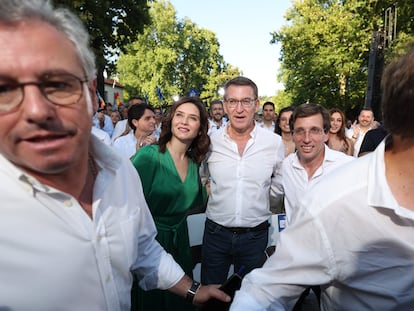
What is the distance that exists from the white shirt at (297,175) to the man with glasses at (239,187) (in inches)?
7.2

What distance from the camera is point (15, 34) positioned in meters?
1.00

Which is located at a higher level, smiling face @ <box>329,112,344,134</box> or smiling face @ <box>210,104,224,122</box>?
smiling face @ <box>210,104,224,122</box>

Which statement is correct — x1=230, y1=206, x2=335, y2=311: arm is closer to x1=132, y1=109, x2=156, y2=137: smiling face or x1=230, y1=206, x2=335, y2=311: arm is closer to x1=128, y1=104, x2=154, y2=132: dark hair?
x1=132, y1=109, x2=156, y2=137: smiling face

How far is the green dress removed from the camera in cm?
285

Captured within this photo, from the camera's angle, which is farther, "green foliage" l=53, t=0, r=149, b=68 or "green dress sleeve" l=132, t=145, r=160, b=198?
"green foliage" l=53, t=0, r=149, b=68

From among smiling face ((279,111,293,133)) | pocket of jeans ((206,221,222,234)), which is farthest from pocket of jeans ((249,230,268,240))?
smiling face ((279,111,293,133))

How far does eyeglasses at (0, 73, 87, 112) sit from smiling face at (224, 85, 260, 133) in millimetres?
2154

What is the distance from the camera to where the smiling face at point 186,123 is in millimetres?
3080

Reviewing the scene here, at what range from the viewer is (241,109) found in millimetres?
3197

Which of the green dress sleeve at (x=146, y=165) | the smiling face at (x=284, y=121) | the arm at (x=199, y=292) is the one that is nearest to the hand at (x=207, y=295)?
the arm at (x=199, y=292)

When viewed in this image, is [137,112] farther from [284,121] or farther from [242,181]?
[242,181]

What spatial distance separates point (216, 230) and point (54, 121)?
2303 millimetres

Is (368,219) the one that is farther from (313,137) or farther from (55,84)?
(313,137)

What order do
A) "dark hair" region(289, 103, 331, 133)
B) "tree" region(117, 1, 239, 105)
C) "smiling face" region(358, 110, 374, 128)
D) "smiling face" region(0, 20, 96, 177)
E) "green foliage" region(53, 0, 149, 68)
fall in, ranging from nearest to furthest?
"smiling face" region(0, 20, 96, 177) < "dark hair" region(289, 103, 331, 133) < "smiling face" region(358, 110, 374, 128) < "green foliage" region(53, 0, 149, 68) < "tree" region(117, 1, 239, 105)
